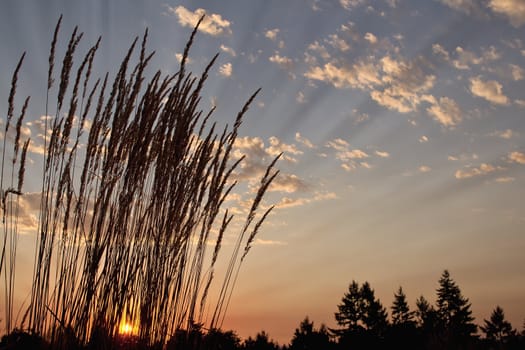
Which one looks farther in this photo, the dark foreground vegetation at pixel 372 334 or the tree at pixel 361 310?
the tree at pixel 361 310

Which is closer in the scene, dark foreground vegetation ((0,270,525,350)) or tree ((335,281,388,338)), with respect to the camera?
dark foreground vegetation ((0,270,525,350))

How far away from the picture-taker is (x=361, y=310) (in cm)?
4728

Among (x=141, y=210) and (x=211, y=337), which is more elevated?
(x=141, y=210)

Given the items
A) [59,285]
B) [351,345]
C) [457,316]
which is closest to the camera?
[59,285]

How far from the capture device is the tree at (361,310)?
4591 centimetres

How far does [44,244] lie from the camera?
223cm

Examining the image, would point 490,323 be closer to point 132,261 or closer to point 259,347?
point 259,347

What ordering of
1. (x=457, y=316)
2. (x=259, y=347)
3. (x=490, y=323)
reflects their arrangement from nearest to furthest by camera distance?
1. (x=259, y=347)
2. (x=457, y=316)
3. (x=490, y=323)

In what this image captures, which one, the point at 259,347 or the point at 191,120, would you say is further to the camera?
the point at 259,347

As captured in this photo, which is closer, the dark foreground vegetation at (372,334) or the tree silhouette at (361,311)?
the dark foreground vegetation at (372,334)

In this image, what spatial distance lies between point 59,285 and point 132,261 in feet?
1.18

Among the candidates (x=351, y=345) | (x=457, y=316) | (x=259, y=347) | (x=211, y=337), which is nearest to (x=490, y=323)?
(x=457, y=316)

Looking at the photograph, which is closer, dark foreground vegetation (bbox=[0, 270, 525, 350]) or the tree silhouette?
dark foreground vegetation (bbox=[0, 270, 525, 350])

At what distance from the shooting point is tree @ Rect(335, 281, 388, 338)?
151 ft
